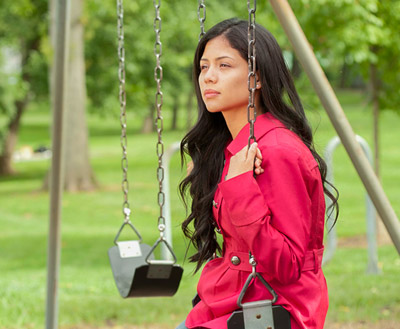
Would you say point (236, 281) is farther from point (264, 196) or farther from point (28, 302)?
point (28, 302)

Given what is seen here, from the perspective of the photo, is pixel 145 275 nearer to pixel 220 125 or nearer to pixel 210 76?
pixel 220 125

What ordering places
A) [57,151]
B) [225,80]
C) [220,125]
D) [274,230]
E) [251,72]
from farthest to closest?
[57,151], [220,125], [225,80], [251,72], [274,230]

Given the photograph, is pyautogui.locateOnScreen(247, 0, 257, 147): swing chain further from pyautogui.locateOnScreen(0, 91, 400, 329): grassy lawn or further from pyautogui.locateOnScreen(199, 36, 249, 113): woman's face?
pyautogui.locateOnScreen(0, 91, 400, 329): grassy lawn

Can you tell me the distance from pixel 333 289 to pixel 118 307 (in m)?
1.87

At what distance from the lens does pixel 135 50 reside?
21.9m

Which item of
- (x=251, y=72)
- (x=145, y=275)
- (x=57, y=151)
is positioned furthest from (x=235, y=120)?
(x=57, y=151)

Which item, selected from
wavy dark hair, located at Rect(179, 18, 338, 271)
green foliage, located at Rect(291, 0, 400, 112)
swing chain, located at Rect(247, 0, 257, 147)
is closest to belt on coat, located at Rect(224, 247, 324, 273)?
wavy dark hair, located at Rect(179, 18, 338, 271)

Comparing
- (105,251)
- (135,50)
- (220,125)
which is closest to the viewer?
(220,125)

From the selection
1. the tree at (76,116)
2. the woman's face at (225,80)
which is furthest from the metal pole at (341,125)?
the tree at (76,116)

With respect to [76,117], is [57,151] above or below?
below

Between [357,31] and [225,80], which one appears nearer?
[225,80]

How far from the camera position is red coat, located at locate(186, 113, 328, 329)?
80.0 inches

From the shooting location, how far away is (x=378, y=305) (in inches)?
215

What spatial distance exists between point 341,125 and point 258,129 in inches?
20.4
